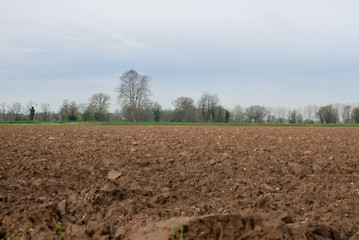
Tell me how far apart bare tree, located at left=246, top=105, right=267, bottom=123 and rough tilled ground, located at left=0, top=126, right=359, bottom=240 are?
90.4m

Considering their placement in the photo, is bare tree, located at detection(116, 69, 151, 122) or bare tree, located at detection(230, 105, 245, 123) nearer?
bare tree, located at detection(116, 69, 151, 122)

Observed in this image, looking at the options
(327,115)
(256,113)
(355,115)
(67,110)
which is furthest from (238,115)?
(67,110)

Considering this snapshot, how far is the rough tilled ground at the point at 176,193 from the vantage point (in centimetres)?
413

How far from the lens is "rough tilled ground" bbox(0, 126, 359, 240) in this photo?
4133 millimetres

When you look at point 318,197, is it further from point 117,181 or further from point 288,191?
point 117,181

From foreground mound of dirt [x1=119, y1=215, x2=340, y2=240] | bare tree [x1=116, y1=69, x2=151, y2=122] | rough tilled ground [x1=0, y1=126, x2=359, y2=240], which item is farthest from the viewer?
bare tree [x1=116, y1=69, x2=151, y2=122]

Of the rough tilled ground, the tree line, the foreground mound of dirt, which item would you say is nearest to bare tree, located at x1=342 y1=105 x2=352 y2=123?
the tree line

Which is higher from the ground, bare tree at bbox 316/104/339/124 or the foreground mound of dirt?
bare tree at bbox 316/104/339/124

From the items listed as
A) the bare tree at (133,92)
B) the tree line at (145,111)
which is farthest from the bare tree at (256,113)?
the bare tree at (133,92)

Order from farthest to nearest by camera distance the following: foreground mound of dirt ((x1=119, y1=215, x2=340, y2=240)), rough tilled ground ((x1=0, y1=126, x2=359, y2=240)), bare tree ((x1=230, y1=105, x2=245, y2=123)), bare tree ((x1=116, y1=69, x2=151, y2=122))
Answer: bare tree ((x1=230, y1=105, x2=245, y2=123))
bare tree ((x1=116, y1=69, x2=151, y2=122))
rough tilled ground ((x1=0, y1=126, x2=359, y2=240))
foreground mound of dirt ((x1=119, y1=215, x2=340, y2=240))

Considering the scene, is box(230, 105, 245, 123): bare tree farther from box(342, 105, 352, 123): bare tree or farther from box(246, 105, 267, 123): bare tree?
box(342, 105, 352, 123): bare tree

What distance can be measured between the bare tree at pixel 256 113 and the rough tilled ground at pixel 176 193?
3557 inches

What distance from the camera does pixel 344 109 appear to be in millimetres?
111250

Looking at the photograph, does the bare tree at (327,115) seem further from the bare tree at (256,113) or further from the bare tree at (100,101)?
the bare tree at (100,101)
